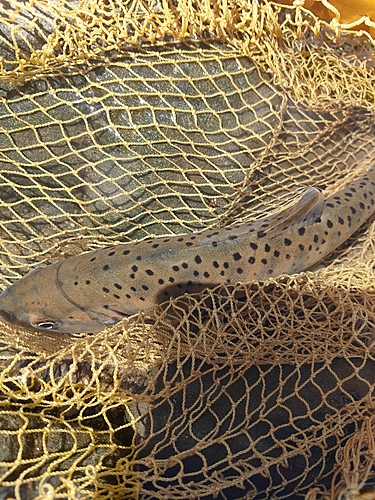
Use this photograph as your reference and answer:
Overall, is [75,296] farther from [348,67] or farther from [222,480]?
[348,67]

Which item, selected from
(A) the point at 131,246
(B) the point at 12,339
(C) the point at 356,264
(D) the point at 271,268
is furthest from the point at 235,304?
(B) the point at 12,339

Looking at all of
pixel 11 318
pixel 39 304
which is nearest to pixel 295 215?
pixel 39 304

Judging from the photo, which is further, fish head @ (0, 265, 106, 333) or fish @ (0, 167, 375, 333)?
fish head @ (0, 265, 106, 333)

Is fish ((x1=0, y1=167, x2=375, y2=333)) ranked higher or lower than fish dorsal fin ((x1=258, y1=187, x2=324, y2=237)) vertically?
lower

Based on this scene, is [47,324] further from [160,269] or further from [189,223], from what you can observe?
[189,223]

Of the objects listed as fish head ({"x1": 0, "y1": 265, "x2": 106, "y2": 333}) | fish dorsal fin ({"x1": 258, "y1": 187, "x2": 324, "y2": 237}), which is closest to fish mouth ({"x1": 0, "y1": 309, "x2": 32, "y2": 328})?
fish head ({"x1": 0, "y1": 265, "x2": 106, "y2": 333})

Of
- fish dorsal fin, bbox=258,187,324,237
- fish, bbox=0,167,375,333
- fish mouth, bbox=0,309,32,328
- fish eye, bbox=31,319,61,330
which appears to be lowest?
fish eye, bbox=31,319,61,330

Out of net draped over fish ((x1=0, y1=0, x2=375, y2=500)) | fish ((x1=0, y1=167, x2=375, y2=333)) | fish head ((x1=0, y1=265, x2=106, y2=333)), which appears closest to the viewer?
net draped over fish ((x1=0, y1=0, x2=375, y2=500))

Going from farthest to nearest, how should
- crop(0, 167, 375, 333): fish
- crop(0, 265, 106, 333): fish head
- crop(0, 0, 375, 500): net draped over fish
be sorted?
crop(0, 265, 106, 333): fish head, crop(0, 167, 375, 333): fish, crop(0, 0, 375, 500): net draped over fish

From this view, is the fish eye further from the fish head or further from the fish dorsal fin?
the fish dorsal fin
